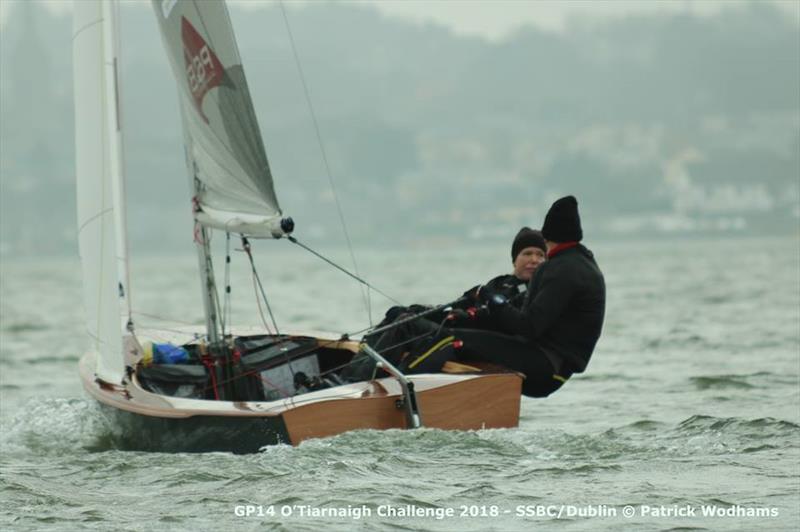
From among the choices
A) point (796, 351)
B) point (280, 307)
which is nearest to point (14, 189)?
point (280, 307)

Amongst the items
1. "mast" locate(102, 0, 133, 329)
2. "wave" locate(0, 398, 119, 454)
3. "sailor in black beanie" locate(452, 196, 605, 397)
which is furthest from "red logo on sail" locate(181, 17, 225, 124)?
"sailor in black beanie" locate(452, 196, 605, 397)

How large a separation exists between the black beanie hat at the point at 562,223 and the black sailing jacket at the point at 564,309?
0.09 meters

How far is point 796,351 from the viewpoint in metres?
16.4

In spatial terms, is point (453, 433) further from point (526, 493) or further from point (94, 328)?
point (94, 328)

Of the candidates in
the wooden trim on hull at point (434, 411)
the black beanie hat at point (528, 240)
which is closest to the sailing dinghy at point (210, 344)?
the wooden trim on hull at point (434, 411)

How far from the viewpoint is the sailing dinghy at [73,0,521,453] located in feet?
27.9

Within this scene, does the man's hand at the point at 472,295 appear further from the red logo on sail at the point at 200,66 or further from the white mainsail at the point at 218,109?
the red logo on sail at the point at 200,66

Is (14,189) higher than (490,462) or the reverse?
higher

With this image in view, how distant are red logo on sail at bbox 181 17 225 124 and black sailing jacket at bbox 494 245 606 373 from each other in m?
2.45

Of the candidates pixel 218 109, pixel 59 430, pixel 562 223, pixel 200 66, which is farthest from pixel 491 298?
pixel 59 430

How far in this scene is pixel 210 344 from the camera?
9664 mm

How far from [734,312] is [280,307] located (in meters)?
10.4

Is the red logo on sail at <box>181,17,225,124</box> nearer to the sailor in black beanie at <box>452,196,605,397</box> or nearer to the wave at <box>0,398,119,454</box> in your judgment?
the wave at <box>0,398,119,454</box>

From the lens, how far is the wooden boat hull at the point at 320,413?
8.27 meters
